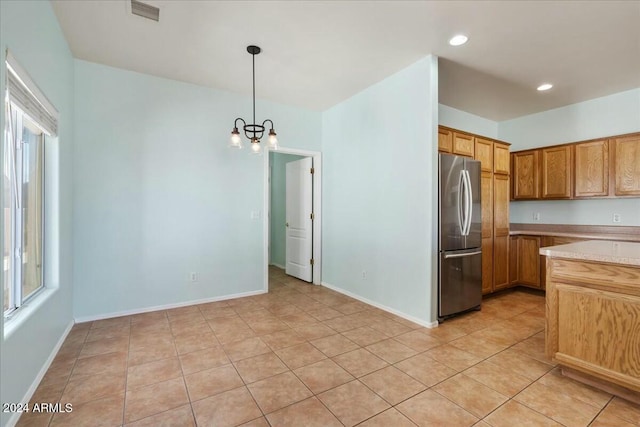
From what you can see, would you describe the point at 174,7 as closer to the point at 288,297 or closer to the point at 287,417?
the point at 287,417

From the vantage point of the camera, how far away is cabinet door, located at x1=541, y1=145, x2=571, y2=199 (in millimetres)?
4355

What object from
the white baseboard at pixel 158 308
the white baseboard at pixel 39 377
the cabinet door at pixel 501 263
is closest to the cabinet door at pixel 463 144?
the cabinet door at pixel 501 263

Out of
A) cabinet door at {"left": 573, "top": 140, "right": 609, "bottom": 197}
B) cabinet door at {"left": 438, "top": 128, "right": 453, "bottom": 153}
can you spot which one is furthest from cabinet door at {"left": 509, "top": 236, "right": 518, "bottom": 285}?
cabinet door at {"left": 438, "top": 128, "right": 453, "bottom": 153}

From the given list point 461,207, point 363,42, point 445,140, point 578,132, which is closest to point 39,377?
point 363,42

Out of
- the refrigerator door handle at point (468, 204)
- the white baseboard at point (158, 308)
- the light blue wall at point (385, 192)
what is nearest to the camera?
the light blue wall at point (385, 192)

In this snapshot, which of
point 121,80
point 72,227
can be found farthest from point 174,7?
point 72,227

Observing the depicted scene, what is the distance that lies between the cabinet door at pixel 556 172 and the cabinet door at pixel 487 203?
46.5 inches

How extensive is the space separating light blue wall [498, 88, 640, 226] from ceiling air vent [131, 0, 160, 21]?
5.65 meters

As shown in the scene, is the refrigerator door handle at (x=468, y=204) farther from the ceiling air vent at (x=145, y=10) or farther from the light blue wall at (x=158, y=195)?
the ceiling air vent at (x=145, y=10)

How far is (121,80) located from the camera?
346 centimetres

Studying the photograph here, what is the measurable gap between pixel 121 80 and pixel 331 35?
2591 millimetres

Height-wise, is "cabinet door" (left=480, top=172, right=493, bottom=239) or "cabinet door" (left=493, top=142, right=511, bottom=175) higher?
"cabinet door" (left=493, top=142, right=511, bottom=175)

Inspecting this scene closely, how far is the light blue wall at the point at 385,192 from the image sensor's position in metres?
3.19

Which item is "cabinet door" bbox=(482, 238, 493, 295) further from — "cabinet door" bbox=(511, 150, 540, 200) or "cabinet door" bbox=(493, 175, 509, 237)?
"cabinet door" bbox=(511, 150, 540, 200)
